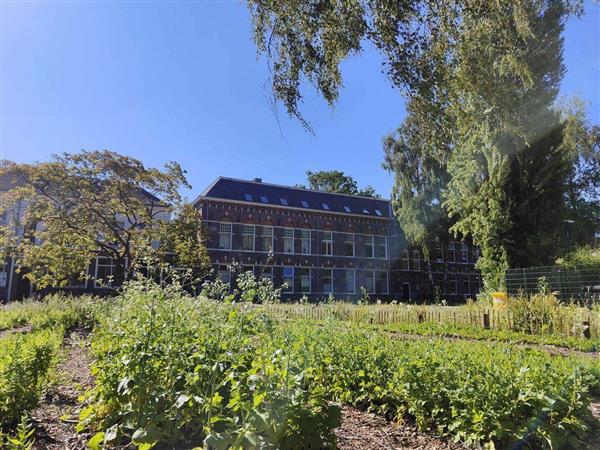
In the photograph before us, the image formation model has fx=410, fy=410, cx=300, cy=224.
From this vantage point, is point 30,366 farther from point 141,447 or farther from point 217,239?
point 217,239

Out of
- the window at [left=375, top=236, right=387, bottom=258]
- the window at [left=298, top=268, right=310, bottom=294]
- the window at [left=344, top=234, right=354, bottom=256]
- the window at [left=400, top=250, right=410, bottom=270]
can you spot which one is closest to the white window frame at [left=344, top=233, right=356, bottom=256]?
the window at [left=344, top=234, right=354, bottom=256]

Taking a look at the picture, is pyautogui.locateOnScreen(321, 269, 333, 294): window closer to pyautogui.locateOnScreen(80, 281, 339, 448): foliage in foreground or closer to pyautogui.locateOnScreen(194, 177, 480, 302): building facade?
pyautogui.locateOnScreen(194, 177, 480, 302): building facade

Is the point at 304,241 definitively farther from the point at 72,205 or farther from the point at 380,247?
the point at 72,205

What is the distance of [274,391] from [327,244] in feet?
106

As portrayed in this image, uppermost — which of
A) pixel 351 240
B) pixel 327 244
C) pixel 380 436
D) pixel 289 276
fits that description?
pixel 351 240

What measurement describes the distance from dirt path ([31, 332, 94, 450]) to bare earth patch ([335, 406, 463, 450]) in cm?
213

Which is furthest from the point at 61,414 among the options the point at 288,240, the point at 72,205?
the point at 288,240

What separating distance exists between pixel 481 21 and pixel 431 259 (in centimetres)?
3708

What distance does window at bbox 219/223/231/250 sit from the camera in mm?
30516

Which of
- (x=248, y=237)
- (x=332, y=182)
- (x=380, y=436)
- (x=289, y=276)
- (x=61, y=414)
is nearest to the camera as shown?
(x=380, y=436)

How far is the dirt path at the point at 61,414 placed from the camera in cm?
323

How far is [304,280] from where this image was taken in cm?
3300

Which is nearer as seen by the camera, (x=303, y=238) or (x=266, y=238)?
(x=266, y=238)

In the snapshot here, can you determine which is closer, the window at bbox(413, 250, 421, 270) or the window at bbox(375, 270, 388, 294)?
the window at bbox(375, 270, 388, 294)
